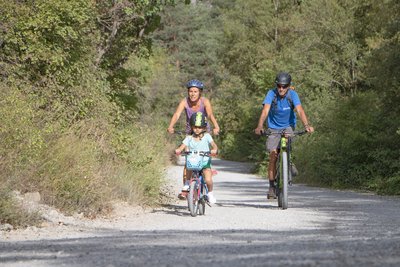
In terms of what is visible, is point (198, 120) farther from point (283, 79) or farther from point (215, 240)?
point (215, 240)

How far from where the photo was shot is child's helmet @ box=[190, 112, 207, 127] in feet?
41.3

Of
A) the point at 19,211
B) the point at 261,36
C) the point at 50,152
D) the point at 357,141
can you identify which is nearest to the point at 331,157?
the point at 357,141

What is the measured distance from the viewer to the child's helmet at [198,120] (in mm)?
12594

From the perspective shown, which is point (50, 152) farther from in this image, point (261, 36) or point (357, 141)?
point (261, 36)

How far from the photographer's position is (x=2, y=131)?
434 inches

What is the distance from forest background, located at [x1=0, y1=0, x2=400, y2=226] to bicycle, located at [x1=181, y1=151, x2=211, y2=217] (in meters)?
1.33

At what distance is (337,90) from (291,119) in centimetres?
2472

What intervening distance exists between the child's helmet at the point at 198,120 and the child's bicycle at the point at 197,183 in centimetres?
44

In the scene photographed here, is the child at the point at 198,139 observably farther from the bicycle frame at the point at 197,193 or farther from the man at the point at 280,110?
the man at the point at 280,110

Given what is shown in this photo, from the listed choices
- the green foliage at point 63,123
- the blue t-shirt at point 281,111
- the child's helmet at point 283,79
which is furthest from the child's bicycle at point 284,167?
the green foliage at point 63,123

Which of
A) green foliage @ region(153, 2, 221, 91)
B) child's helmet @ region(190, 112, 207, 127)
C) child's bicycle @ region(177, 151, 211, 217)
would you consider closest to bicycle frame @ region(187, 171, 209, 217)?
child's bicycle @ region(177, 151, 211, 217)

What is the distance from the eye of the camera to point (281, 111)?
13.4 meters

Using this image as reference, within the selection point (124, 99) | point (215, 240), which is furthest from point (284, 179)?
point (124, 99)

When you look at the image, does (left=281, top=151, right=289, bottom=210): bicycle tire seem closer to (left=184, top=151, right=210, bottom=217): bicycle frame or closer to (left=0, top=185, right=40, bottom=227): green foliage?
(left=184, top=151, right=210, bottom=217): bicycle frame
